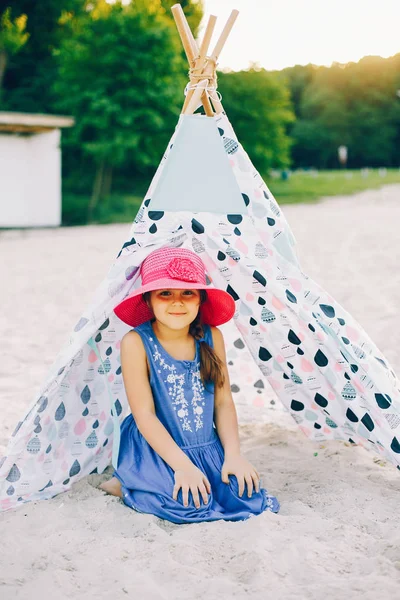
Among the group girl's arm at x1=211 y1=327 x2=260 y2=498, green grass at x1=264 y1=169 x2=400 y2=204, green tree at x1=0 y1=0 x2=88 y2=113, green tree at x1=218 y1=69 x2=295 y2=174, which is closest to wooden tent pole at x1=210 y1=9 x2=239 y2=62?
girl's arm at x1=211 y1=327 x2=260 y2=498

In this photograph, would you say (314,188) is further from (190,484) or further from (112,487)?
(190,484)

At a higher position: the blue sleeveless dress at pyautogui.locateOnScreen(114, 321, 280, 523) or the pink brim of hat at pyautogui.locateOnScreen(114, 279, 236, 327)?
the pink brim of hat at pyautogui.locateOnScreen(114, 279, 236, 327)

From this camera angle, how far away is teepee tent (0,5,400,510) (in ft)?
10.0

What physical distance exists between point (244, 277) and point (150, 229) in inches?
19.5

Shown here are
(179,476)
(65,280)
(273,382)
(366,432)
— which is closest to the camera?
(179,476)

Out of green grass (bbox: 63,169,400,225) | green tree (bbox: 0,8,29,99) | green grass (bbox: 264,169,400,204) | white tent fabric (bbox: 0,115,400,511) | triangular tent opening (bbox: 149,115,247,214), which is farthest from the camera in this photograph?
green grass (bbox: 264,169,400,204)

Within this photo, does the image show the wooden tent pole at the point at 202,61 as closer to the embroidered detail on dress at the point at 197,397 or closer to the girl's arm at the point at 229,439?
the girl's arm at the point at 229,439

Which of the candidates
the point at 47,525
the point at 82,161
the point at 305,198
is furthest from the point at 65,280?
the point at 305,198

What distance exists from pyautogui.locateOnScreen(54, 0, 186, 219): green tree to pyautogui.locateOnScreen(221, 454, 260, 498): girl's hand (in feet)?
58.4

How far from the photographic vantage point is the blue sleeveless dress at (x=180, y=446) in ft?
9.08

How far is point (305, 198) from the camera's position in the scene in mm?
24906

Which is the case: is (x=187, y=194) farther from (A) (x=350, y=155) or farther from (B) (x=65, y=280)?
(A) (x=350, y=155)

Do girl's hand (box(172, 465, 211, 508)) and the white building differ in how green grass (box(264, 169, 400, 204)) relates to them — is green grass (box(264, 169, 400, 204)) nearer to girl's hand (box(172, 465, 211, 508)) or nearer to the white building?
the white building

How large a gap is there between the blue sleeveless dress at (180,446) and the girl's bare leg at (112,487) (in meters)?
0.09
